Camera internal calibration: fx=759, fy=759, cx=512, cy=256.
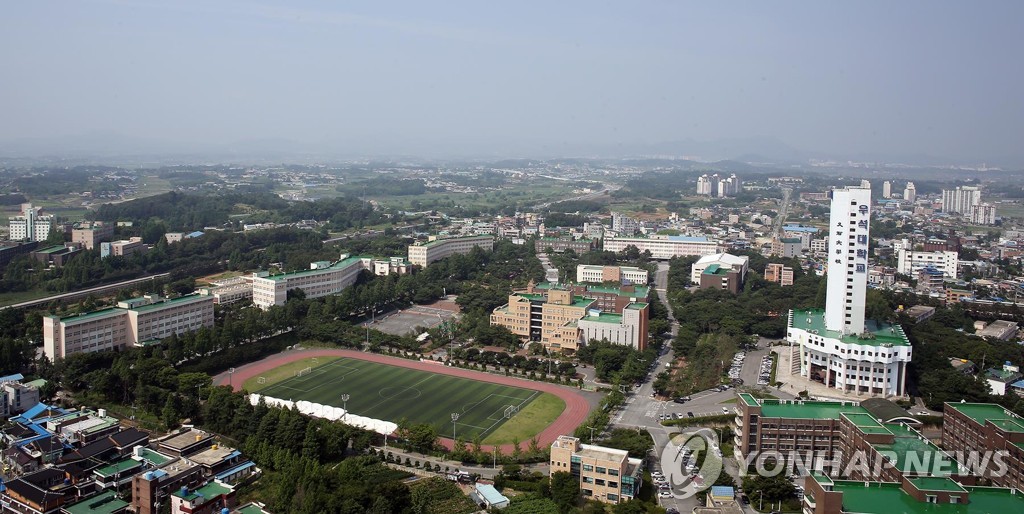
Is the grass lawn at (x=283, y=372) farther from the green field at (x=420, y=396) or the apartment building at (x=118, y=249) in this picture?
the apartment building at (x=118, y=249)

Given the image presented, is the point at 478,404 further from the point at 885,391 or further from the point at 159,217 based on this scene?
the point at 159,217

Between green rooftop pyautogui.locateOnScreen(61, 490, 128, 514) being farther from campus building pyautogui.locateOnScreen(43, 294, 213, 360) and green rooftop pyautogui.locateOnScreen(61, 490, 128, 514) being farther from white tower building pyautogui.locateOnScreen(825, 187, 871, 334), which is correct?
white tower building pyautogui.locateOnScreen(825, 187, 871, 334)

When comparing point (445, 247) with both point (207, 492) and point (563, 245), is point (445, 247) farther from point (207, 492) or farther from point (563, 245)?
point (207, 492)

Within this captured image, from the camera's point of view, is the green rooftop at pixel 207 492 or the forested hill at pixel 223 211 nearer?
the green rooftop at pixel 207 492

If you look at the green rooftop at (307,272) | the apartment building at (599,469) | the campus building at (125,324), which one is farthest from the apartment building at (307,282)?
the apartment building at (599,469)

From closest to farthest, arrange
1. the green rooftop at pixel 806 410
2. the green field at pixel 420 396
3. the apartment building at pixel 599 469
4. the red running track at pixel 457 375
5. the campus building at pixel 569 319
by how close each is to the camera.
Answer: the apartment building at pixel 599 469 < the green rooftop at pixel 806 410 < the red running track at pixel 457 375 < the green field at pixel 420 396 < the campus building at pixel 569 319

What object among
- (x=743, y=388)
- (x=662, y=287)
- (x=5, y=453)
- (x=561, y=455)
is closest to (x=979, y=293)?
(x=662, y=287)

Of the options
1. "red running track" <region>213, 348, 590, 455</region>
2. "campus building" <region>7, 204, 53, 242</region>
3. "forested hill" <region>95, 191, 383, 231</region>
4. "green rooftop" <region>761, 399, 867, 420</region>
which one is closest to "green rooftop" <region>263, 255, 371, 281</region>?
"red running track" <region>213, 348, 590, 455</region>
